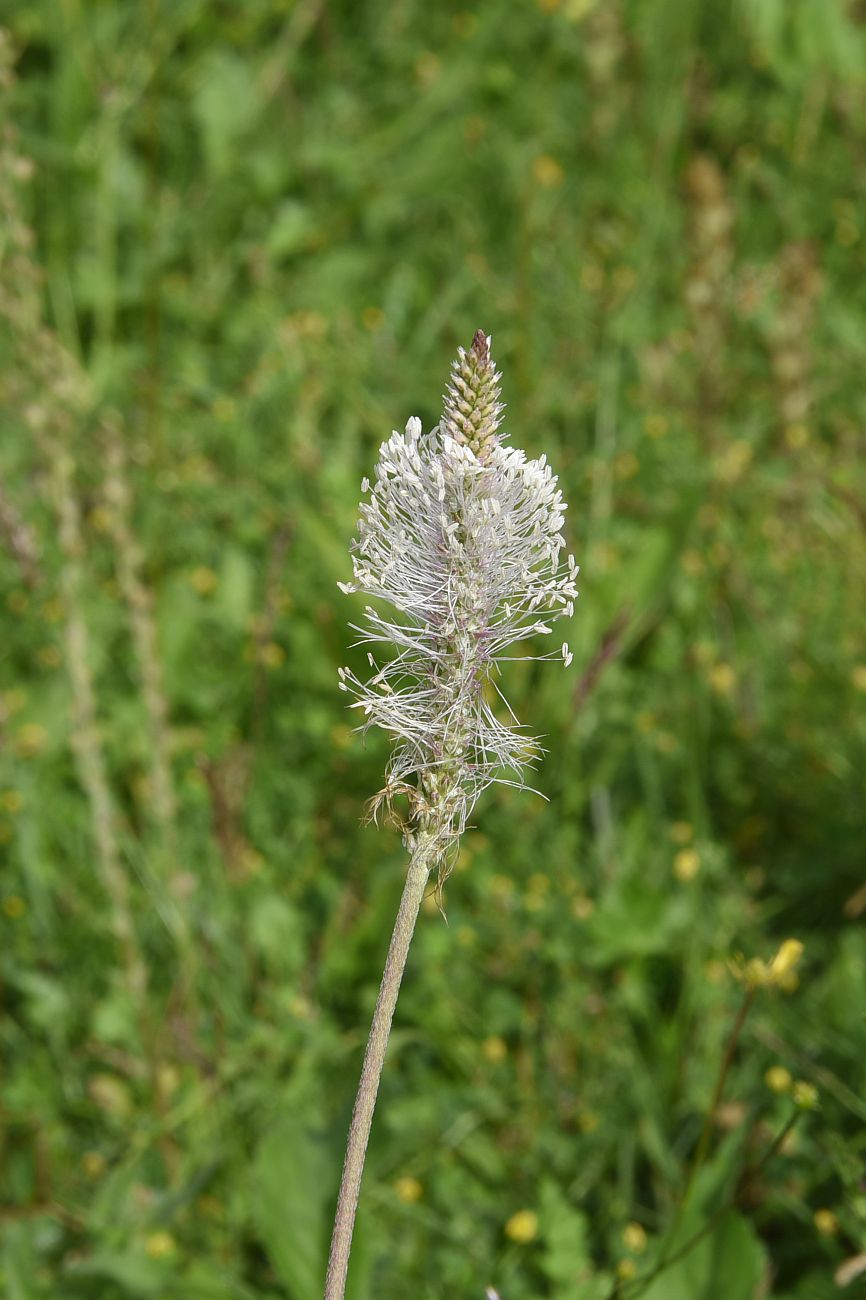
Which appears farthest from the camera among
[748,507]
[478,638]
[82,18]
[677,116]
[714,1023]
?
[677,116]

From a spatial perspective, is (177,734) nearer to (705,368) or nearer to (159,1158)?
(159,1158)

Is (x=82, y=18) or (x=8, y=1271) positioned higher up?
(x=82, y=18)

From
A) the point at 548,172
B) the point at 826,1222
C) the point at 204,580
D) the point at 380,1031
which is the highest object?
the point at 548,172

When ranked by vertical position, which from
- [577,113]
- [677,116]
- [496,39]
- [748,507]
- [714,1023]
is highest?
[496,39]

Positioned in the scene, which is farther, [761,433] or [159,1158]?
[761,433]

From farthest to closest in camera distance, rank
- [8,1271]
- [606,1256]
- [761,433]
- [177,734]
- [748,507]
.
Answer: [761,433] < [748,507] < [177,734] < [606,1256] < [8,1271]

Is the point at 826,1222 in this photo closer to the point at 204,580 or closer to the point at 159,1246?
the point at 159,1246

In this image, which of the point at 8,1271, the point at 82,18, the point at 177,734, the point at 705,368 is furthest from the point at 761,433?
the point at 8,1271

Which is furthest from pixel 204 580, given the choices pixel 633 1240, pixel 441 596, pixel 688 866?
pixel 441 596
